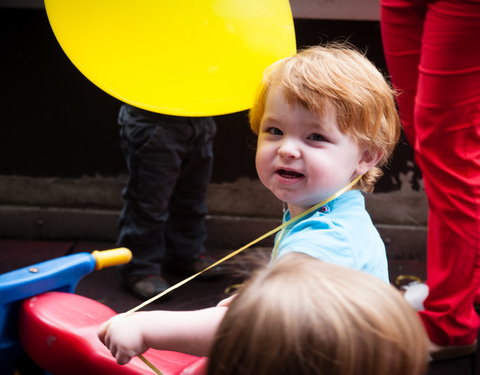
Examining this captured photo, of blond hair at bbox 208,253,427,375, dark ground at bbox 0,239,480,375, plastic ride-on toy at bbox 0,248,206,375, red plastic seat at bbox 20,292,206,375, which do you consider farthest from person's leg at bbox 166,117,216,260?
blond hair at bbox 208,253,427,375

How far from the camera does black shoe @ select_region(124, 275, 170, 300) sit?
7.72ft

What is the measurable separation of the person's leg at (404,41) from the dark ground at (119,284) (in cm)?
78

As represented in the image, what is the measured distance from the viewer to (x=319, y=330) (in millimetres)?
726

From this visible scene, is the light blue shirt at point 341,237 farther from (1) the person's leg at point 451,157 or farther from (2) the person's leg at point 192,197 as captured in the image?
(2) the person's leg at point 192,197

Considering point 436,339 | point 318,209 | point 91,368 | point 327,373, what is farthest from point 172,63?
point 436,339

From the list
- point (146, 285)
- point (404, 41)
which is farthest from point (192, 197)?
point (404, 41)

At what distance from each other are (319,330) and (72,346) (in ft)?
1.99

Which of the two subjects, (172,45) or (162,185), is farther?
(162,185)

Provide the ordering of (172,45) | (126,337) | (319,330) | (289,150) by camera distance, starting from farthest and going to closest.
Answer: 1. (172,45)
2. (289,150)
3. (126,337)
4. (319,330)

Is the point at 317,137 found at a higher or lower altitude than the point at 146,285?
higher

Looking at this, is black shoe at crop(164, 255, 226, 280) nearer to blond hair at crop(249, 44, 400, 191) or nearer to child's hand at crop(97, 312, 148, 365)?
blond hair at crop(249, 44, 400, 191)

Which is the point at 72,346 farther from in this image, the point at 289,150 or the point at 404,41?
the point at 404,41

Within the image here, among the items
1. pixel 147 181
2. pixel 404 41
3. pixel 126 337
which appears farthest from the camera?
pixel 147 181

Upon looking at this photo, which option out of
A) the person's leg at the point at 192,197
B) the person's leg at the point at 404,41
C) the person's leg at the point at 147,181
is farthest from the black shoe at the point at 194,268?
the person's leg at the point at 404,41
